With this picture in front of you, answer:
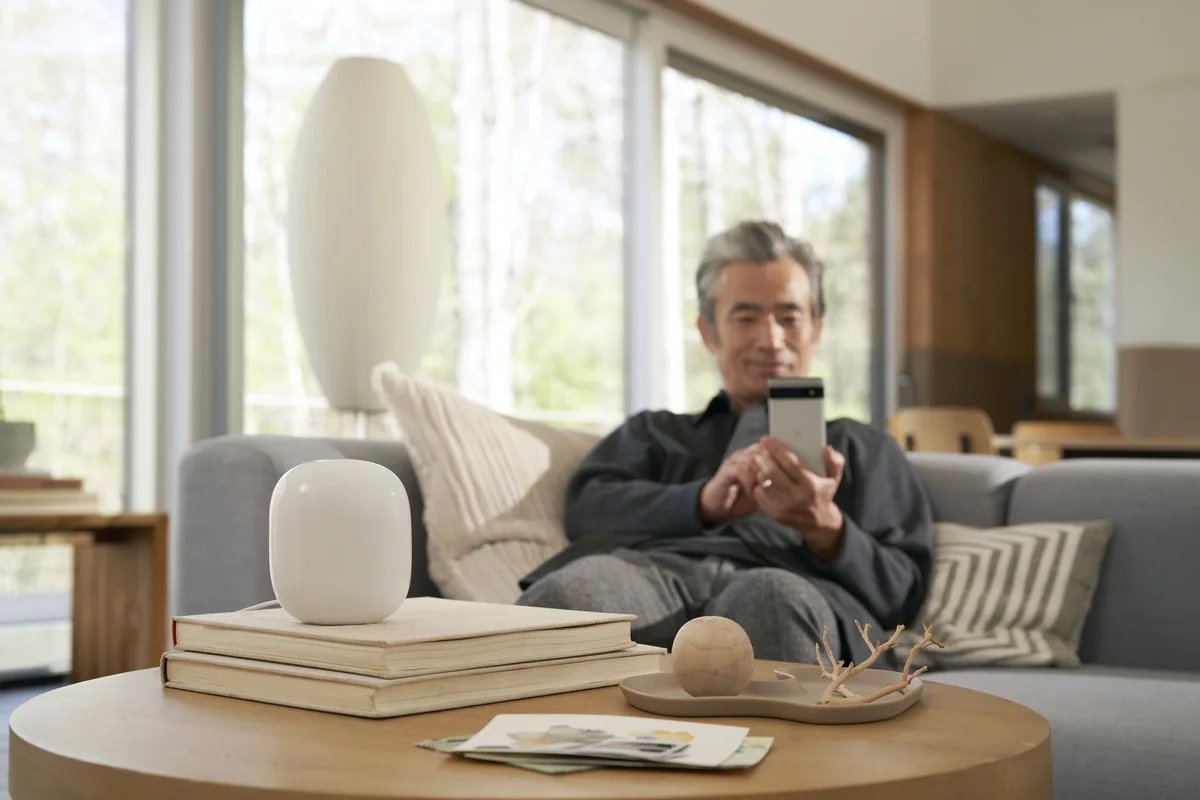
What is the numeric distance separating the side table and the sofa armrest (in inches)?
28.2

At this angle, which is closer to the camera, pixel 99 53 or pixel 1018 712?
pixel 1018 712

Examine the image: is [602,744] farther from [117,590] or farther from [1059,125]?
[1059,125]

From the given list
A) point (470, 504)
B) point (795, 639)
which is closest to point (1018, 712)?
point (795, 639)

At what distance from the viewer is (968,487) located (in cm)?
229

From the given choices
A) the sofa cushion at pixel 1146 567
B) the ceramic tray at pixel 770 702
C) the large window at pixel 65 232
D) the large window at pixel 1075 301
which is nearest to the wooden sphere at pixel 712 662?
the ceramic tray at pixel 770 702

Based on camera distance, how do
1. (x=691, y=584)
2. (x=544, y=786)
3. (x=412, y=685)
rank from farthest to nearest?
(x=691, y=584)
(x=412, y=685)
(x=544, y=786)

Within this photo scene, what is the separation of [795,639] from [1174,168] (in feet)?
20.3

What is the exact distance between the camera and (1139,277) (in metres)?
6.96

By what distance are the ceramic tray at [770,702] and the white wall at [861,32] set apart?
15.1ft

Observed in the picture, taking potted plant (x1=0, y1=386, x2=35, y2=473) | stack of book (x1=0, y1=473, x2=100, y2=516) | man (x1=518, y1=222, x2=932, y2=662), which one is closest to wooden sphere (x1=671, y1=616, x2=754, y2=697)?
man (x1=518, y1=222, x2=932, y2=662)

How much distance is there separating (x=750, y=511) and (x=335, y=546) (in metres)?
1.13

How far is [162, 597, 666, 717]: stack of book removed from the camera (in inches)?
34.4

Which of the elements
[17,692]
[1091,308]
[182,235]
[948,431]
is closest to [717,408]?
[182,235]

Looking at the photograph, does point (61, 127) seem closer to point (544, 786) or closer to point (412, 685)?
point (412, 685)
